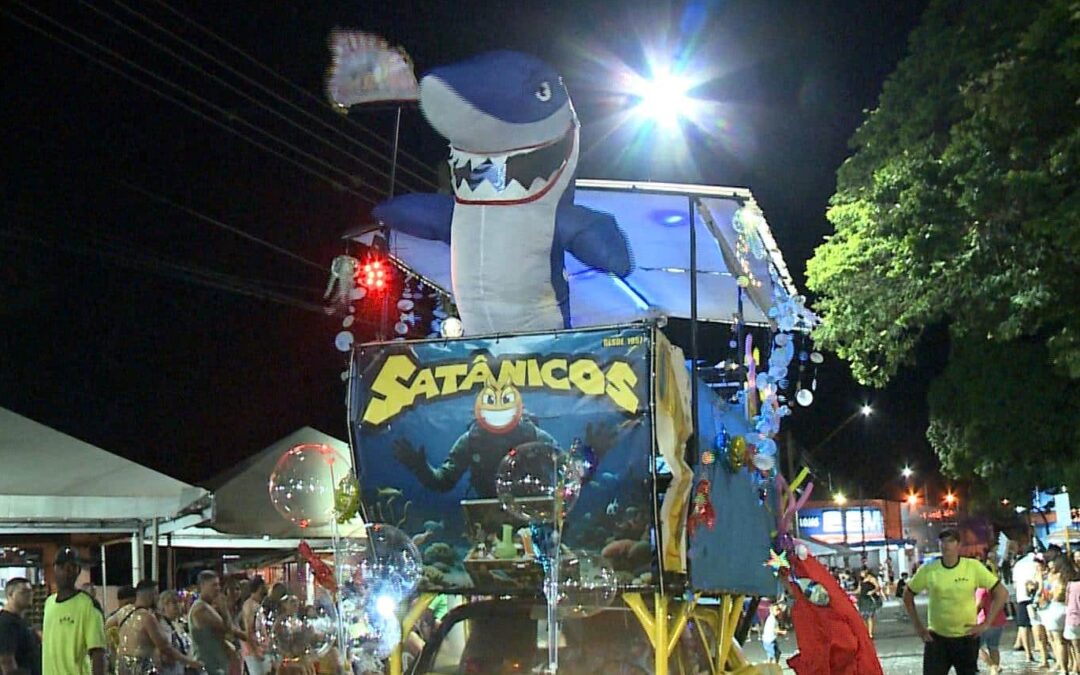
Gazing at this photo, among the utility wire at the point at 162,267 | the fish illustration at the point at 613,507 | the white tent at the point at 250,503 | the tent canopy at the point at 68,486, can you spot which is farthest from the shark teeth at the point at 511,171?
the utility wire at the point at 162,267

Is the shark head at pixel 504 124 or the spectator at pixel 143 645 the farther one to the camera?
the spectator at pixel 143 645

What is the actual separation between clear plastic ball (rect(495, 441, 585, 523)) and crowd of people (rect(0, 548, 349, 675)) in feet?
6.25

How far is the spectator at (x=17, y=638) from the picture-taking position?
8695mm

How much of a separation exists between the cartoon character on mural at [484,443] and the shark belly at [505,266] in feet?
3.45

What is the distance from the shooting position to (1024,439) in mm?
19469

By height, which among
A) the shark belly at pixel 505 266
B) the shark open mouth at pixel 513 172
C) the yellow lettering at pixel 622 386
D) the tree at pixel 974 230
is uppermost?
the tree at pixel 974 230

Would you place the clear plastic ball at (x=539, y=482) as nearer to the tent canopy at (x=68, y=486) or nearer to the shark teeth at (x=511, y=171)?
the shark teeth at (x=511, y=171)

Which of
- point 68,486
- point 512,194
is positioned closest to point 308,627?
point 512,194

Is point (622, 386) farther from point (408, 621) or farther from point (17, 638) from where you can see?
point (17, 638)

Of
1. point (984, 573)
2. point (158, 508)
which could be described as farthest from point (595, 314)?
point (158, 508)

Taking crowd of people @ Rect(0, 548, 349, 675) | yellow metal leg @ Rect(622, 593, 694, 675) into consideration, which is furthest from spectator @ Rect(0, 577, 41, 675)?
yellow metal leg @ Rect(622, 593, 694, 675)

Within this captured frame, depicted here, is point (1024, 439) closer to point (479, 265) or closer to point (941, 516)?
point (479, 265)

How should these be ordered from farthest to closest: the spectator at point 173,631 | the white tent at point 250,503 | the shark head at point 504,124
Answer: the white tent at point 250,503 → the spectator at point 173,631 → the shark head at point 504,124

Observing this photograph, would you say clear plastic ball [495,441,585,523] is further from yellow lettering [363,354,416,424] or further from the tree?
the tree
